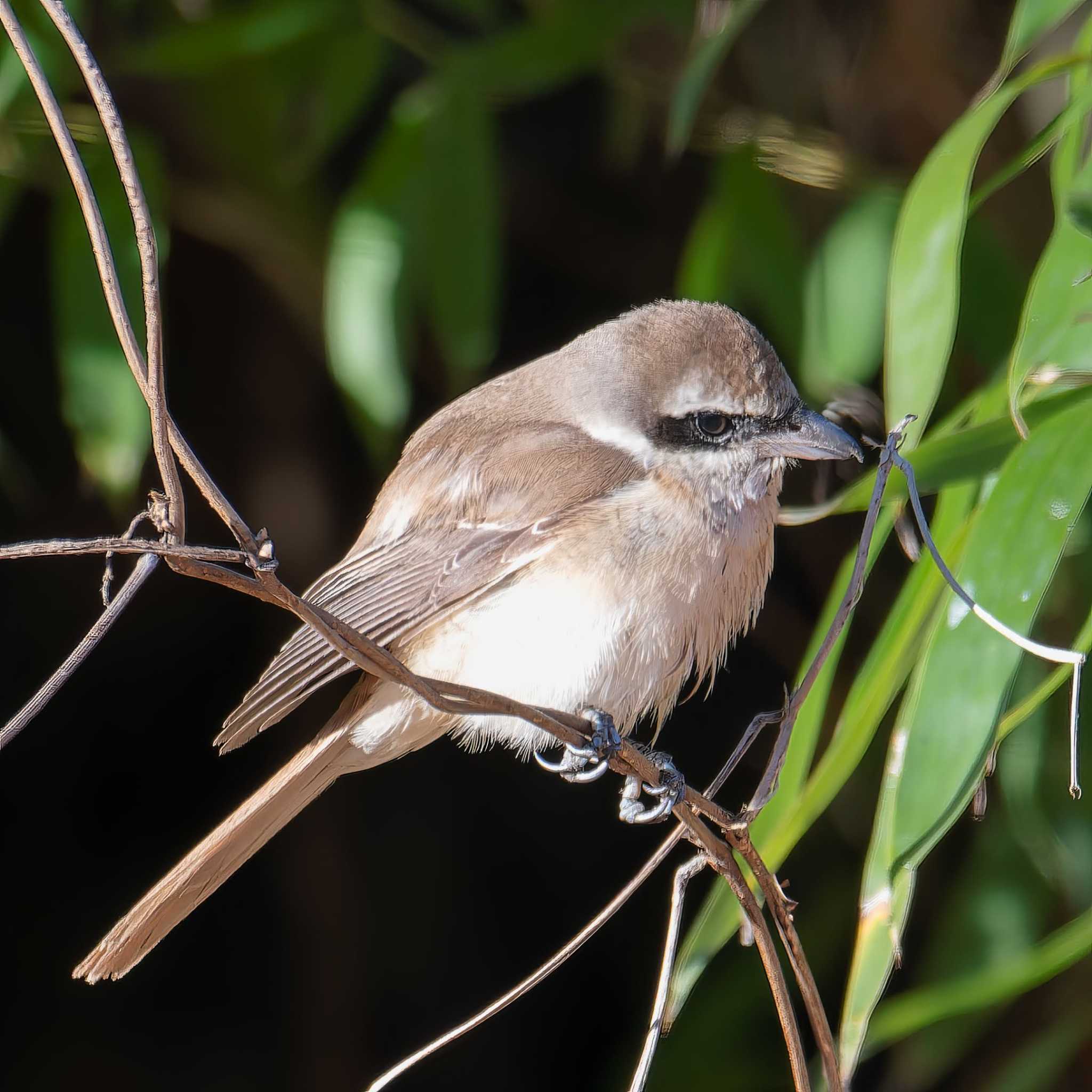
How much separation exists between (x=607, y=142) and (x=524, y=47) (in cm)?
80

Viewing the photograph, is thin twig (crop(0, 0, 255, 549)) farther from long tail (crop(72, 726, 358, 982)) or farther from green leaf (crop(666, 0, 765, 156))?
green leaf (crop(666, 0, 765, 156))

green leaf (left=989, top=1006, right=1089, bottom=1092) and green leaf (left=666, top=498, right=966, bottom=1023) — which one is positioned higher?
green leaf (left=666, top=498, right=966, bottom=1023)

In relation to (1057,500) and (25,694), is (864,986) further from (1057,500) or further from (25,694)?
(25,694)

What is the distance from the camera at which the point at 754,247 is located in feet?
8.85

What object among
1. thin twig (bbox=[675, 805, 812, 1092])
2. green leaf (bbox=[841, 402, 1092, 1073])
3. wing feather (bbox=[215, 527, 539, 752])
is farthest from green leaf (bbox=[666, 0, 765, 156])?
thin twig (bbox=[675, 805, 812, 1092])

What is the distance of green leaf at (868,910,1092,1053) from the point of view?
5.88 ft

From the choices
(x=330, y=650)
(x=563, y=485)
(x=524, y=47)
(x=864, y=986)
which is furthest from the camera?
(x=524, y=47)

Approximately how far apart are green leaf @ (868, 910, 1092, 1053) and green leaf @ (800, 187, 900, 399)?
1.13m

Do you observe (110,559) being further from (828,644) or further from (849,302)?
(849,302)

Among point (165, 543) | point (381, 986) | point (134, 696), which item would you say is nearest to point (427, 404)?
point (134, 696)

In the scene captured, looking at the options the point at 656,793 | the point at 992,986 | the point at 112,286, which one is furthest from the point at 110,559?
the point at 992,986

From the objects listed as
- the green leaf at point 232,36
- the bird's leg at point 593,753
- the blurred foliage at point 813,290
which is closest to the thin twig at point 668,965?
the bird's leg at point 593,753

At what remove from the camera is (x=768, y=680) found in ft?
12.0

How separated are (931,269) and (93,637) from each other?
1226mm
